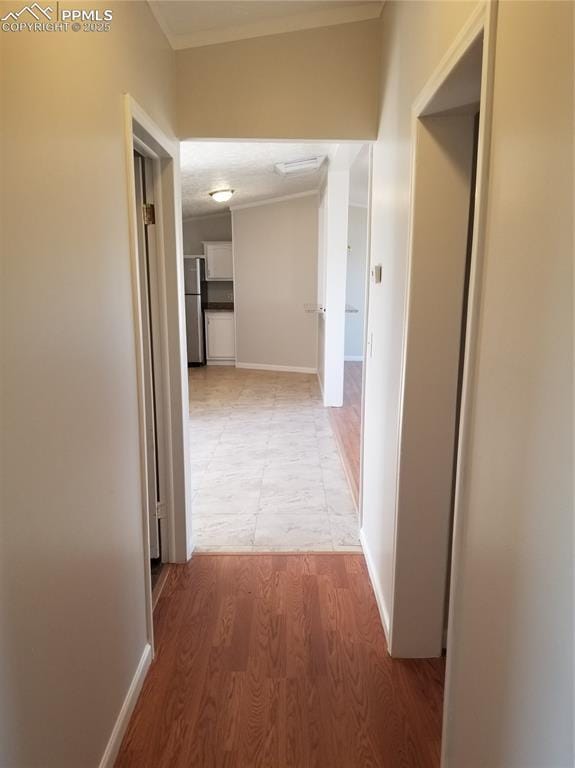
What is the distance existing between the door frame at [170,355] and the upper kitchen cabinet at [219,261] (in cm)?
603

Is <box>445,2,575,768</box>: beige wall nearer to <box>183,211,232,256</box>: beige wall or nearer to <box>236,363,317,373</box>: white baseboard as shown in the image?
<box>236,363,317,373</box>: white baseboard

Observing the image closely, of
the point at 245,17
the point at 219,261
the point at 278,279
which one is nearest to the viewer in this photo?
the point at 245,17

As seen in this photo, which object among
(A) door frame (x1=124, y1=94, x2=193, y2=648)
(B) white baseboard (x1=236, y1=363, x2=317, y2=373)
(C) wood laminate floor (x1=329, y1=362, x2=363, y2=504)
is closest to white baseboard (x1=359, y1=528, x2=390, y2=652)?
(C) wood laminate floor (x1=329, y1=362, x2=363, y2=504)

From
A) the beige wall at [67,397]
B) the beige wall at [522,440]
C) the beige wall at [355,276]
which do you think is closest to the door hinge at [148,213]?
the beige wall at [67,397]

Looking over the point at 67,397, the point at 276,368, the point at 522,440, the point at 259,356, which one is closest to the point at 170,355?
the point at 67,397

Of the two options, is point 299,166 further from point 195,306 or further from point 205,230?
point 205,230

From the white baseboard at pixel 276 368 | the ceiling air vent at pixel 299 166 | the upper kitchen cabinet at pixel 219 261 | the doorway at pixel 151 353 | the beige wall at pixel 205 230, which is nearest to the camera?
the doorway at pixel 151 353

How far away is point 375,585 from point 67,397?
1761mm

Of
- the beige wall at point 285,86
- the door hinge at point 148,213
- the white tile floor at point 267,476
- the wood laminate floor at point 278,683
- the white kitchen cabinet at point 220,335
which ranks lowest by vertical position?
the wood laminate floor at point 278,683

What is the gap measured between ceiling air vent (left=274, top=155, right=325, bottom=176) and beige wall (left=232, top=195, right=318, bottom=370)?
5.03 ft

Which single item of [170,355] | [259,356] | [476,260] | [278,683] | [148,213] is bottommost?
[278,683]

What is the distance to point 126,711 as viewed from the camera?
1706 millimetres

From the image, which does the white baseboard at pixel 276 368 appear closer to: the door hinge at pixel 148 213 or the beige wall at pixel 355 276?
the beige wall at pixel 355 276

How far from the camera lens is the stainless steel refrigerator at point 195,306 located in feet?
26.2
